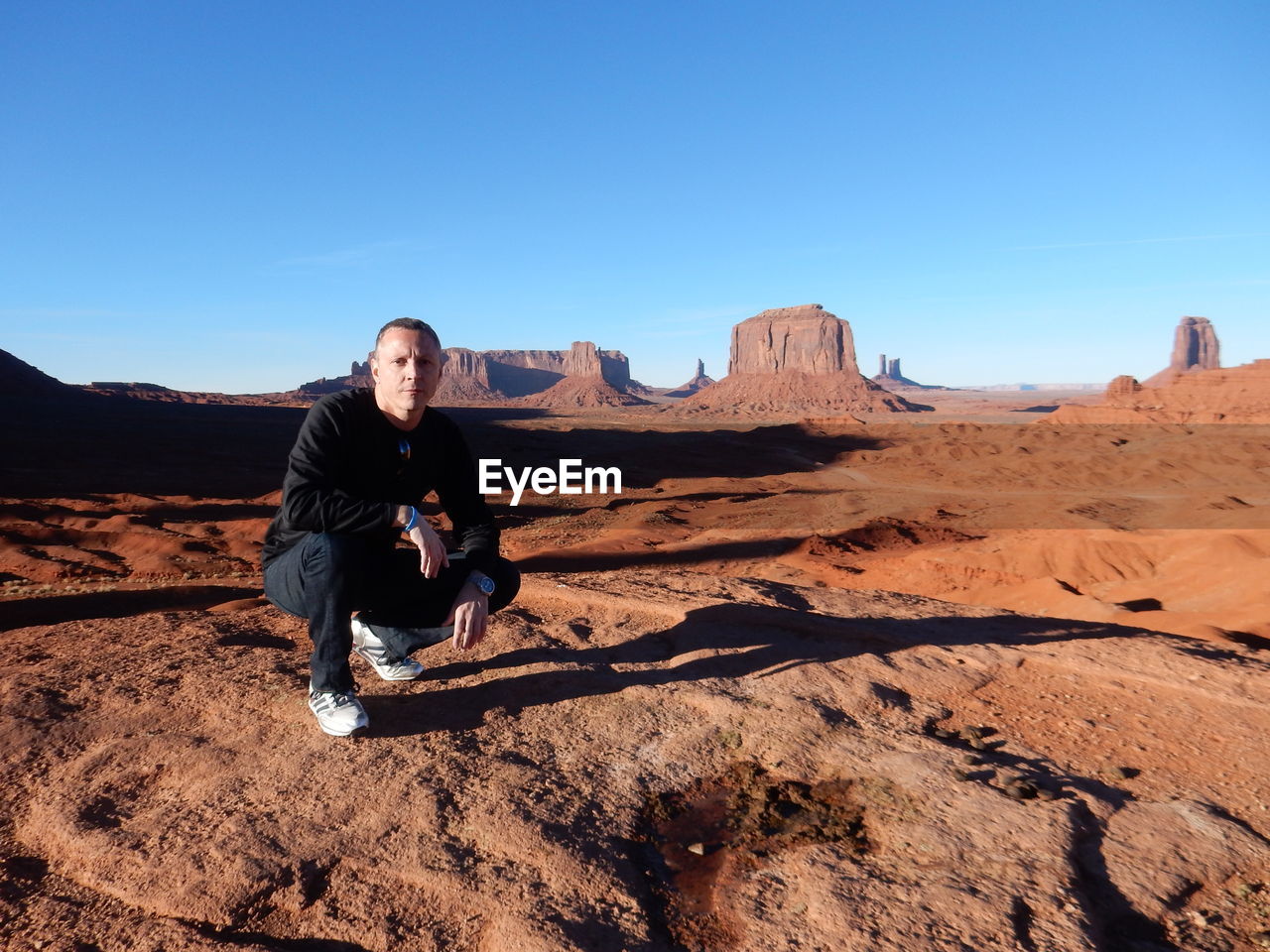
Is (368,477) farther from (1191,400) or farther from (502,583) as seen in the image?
(1191,400)

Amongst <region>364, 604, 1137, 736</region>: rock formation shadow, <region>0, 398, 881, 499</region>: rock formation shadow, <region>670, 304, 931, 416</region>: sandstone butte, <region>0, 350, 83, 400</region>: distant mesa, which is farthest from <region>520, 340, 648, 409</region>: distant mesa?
<region>364, 604, 1137, 736</region>: rock formation shadow

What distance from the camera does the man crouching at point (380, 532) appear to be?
7.80 ft

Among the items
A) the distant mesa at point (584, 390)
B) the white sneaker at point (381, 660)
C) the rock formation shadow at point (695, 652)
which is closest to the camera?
the rock formation shadow at point (695, 652)

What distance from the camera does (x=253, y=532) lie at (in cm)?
948

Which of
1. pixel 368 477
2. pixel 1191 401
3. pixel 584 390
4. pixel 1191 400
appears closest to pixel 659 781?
pixel 368 477

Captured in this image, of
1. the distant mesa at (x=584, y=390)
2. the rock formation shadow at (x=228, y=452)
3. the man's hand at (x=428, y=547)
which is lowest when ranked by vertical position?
the rock formation shadow at (x=228, y=452)

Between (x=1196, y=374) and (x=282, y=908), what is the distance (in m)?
64.2

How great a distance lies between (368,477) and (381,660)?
0.82 meters

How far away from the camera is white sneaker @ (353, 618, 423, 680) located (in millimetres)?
2902

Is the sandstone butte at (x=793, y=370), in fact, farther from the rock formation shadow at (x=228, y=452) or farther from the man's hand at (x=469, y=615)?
the man's hand at (x=469, y=615)

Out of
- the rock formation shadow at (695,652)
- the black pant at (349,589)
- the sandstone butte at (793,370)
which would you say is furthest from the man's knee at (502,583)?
the sandstone butte at (793,370)

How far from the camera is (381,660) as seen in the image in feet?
9.65

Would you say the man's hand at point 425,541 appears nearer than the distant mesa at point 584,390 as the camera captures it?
Yes

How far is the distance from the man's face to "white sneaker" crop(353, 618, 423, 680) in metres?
0.90
